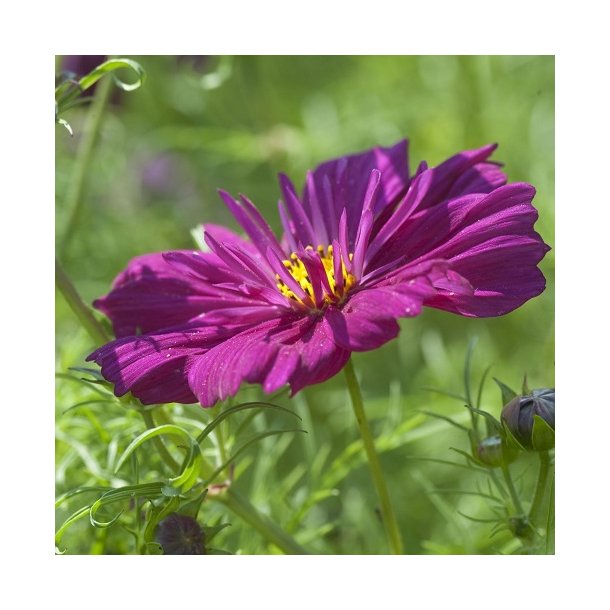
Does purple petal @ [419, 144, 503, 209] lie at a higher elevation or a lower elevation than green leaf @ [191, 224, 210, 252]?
higher

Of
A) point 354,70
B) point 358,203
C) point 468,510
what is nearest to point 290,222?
point 358,203

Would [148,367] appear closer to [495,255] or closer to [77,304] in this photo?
[77,304]

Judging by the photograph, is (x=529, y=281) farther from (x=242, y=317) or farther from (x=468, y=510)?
(x=468, y=510)

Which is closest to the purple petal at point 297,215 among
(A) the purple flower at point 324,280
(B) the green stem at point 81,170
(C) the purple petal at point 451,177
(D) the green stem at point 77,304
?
(A) the purple flower at point 324,280

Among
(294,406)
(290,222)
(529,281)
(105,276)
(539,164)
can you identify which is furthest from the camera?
(105,276)

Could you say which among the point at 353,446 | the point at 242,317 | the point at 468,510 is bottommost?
the point at 468,510

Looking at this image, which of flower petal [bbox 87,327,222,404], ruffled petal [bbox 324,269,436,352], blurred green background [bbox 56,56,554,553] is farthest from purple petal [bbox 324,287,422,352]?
blurred green background [bbox 56,56,554,553]

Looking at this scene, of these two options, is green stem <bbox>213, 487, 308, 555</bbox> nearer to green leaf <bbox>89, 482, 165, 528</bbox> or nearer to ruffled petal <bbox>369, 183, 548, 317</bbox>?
green leaf <bbox>89, 482, 165, 528</bbox>
